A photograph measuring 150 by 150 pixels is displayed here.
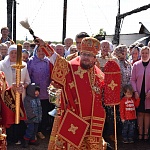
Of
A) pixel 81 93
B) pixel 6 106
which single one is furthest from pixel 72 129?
pixel 6 106

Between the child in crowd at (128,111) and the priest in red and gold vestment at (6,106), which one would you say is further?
the child in crowd at (128,111)

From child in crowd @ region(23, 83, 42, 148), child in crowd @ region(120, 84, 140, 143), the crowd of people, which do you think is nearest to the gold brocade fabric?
the crowd of people

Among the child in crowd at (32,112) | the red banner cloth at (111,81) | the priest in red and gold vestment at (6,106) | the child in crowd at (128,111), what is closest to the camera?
the priest in red and gold vestment at (6,106)

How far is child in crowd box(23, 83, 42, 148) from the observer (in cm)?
579

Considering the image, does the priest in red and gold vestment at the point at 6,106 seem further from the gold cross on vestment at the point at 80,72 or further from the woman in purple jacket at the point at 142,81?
the woman in purple jacket at the point at 142,81

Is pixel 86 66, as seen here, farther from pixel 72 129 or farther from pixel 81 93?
pixel 72 129

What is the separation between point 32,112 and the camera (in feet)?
19.1

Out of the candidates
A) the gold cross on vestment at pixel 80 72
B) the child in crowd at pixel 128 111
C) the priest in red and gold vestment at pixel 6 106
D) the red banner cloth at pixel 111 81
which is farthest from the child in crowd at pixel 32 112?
the red banner cloth at pixel 111 81

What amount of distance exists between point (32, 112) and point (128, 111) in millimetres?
1675

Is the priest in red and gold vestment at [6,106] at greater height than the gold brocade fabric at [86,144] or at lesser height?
greater

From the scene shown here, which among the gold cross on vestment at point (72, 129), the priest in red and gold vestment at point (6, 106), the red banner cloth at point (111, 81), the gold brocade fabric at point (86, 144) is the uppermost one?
the red banner cloth at point (111, 81)

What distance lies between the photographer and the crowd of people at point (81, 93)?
4.06 meters

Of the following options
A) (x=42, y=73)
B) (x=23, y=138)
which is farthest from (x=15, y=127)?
(x=42, y=73)

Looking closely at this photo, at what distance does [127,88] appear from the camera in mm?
6066
